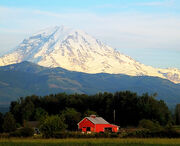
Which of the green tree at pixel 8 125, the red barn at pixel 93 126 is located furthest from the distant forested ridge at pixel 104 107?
the green tree at pixel 8 125

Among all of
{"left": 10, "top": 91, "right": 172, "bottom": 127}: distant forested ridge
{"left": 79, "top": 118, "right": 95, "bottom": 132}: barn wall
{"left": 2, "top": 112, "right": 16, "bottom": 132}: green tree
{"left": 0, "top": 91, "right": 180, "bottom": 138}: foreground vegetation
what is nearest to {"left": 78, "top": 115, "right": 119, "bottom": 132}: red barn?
{"left": 79, "top": 118, "right": 95, "bottom": 132}: barn wall

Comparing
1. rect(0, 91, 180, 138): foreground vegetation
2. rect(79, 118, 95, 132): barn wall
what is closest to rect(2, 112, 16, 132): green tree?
rect(0, 91, 180, 138): foreground vegetation

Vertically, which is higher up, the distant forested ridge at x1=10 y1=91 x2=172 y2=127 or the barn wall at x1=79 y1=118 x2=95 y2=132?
the distant forested ridge at x1=10 y1=91 x2=172 y2=127

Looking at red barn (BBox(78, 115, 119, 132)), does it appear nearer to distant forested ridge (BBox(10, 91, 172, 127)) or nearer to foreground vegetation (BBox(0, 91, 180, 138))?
foreground vegetation (BBox(0, 91, 180, 138))

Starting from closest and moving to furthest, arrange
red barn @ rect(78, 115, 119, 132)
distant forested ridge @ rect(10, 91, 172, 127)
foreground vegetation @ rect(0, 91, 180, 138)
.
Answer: red barn @ rect(78, 115, 119, 132) < foreground vegetation @ rect(0, 91, 180, 138) < distant forested ridge @ rect(10, 91, 172, 127)

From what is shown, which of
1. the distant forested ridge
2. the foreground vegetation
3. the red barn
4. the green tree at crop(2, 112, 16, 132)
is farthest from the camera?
the distant forested ridge

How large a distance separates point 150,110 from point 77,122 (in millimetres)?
20014

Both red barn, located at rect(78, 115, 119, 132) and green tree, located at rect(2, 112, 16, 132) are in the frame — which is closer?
red barn, located at rect(78, 115, 119, 132)

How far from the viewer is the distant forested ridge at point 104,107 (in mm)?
107562

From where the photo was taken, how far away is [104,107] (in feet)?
390

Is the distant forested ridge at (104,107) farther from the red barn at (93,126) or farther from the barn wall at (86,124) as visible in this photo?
the red barn at (93,126)

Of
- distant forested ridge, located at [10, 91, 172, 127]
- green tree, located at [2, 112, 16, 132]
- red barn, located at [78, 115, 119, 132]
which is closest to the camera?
red barn, located at [78, 115, 119, 132]

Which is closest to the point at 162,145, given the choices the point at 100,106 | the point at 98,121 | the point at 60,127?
the point at 60,127

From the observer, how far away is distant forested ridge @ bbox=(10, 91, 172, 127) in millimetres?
107562
